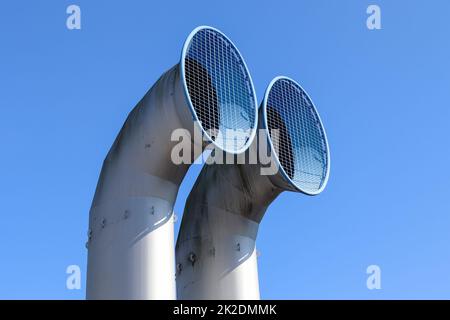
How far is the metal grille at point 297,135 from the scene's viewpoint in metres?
13.7

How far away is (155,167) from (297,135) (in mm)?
3318

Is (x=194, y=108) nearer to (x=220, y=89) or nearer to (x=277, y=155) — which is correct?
(x=220, y=89)

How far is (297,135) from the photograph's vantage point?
1411 centimetres

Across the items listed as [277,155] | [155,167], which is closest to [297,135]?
[277,155]

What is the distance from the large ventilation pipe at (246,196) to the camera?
13570 millimetres

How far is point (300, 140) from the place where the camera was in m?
14.1

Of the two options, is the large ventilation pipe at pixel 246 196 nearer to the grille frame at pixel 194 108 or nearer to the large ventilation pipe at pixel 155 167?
the grille frame at pixel 194 108

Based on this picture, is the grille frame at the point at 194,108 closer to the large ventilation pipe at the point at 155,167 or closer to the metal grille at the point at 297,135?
the large ventilation pipe at the point at 155,167

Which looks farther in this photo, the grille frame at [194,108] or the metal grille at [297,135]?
the metal grille at [297,135]

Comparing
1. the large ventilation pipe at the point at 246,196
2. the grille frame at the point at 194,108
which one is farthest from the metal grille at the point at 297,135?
the grille frame at the point at 194,108

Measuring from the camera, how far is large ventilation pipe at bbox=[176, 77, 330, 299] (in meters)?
13.6
